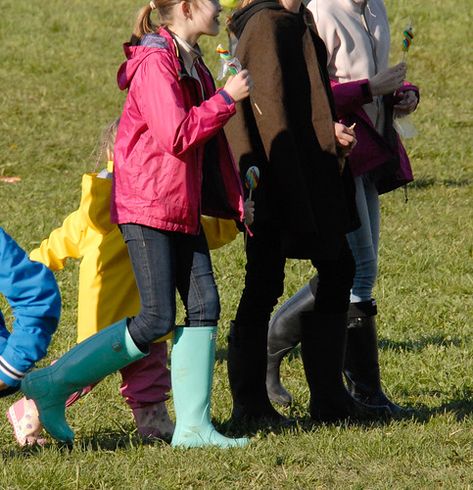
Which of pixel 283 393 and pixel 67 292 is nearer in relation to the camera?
pixel 283 393

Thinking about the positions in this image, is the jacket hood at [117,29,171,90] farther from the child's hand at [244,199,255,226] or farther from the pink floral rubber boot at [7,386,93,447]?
the pink floral rubber boot at [7,386,93,447]

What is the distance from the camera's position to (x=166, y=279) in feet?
14.1

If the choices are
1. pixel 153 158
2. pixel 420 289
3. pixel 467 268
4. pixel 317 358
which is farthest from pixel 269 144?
pixel 467 268

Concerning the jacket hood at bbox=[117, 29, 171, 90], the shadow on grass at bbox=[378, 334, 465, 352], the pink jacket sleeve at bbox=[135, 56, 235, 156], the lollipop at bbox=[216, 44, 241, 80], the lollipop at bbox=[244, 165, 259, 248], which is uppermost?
the jacket hood at bbox=[117, 29, 171, 90]

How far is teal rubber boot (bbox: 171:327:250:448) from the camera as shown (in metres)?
4.39

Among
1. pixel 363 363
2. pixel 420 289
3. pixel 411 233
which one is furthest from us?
pixel 411 233

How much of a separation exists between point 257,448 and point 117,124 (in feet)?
4.49

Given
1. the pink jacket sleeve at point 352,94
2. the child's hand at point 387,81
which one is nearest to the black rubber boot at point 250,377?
the pink jacket sleeve at point 352,94

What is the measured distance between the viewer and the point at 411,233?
8.68 meters

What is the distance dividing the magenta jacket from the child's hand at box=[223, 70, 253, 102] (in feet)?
2.44

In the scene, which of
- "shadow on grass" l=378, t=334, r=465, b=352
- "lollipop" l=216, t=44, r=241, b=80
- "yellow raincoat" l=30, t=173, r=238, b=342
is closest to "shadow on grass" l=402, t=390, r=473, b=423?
"shadow on grass" l=378, t=334, r=465, b=352

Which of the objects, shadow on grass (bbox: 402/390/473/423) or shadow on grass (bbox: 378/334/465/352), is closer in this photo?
shadow on grass (bbox: 402/390/473/423)

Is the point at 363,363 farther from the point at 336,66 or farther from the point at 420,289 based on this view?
the point at 420,289

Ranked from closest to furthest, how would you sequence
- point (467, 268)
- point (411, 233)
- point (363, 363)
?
point (363, 363), point (467, 268), point (411, 233)
